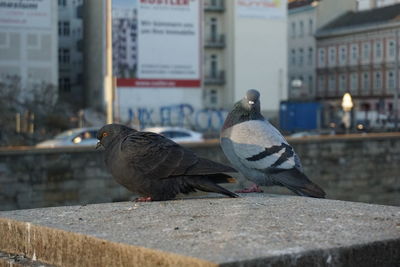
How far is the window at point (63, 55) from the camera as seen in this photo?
70744 millimetres

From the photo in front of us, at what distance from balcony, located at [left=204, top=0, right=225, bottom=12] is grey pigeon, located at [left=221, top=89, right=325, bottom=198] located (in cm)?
6501

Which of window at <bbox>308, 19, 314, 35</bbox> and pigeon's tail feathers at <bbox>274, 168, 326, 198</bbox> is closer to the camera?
pigeon's tail feathers at <bbox>274, 168, 326, 198</bbox>

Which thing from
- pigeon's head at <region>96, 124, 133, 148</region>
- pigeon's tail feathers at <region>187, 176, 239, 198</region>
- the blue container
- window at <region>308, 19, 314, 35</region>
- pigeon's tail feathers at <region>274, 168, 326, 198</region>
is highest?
window at <region>308, 19, 314, 35</region>

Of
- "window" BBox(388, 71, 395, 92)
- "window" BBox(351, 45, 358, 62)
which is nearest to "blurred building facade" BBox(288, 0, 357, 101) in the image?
"window" BBox(351, 45, 358, 62)

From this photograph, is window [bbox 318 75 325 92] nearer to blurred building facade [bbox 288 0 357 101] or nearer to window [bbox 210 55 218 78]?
blurred building facade [bbox 288 0 357 101]

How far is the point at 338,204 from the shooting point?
539cm

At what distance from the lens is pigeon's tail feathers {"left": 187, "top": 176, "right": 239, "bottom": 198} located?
5.62 metres

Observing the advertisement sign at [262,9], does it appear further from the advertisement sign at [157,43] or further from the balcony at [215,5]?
the advertisement sign at [157,43]

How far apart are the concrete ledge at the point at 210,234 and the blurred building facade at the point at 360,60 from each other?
68.4m

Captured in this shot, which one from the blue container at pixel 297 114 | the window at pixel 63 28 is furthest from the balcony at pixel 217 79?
the window at pixel 63 28

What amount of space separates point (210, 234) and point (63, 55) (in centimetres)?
6804

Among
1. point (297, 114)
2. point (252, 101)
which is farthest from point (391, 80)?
point (252, 101)

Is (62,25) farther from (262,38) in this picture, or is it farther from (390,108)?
(390,108)

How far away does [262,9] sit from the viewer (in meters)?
71.8
